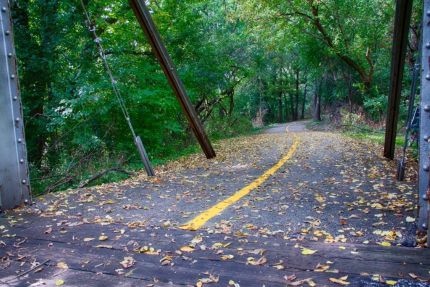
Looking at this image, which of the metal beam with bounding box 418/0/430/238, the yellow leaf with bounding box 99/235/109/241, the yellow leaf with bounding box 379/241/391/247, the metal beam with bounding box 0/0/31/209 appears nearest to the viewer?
the yellow leaf with bounding box 379/241/391/247

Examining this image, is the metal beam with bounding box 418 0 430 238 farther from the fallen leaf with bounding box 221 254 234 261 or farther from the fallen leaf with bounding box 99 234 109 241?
the fallen leaf with bounding box 99 234 109 241

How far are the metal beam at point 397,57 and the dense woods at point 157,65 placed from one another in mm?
5994

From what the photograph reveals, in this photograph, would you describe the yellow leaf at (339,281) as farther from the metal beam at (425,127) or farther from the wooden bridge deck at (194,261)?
the metal beam at (425,127)

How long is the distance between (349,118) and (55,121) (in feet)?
55.5

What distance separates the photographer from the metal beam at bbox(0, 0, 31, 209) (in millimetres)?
4504

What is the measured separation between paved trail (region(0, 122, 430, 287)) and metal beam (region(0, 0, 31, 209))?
415mm

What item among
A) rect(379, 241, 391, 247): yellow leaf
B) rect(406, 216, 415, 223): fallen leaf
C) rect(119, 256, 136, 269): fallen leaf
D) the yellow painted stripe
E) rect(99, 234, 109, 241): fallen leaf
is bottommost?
the yellow painted stripe

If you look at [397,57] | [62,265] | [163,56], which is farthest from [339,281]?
[163,56]

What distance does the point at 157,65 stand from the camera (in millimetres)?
14828

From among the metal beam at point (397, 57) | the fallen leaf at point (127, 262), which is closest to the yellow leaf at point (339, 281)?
the fallen leaf at point (127, 262)

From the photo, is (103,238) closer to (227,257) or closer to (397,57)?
(227,257)

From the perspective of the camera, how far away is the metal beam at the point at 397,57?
5213 millimetres

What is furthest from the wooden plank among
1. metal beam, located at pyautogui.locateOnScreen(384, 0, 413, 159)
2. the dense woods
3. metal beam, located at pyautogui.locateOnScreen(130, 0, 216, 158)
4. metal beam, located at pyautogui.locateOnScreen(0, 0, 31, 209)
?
metal beam, located at pyautogui.locateOnScreen(130, 0, 216, 158)

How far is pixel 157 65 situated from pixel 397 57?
10339 millimetres
